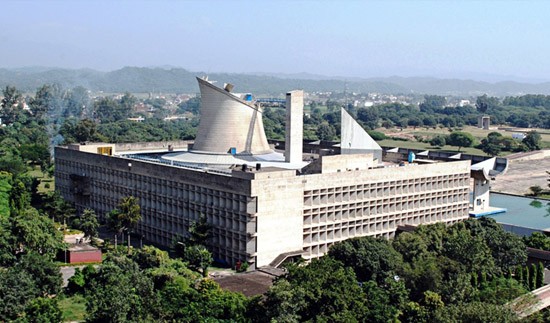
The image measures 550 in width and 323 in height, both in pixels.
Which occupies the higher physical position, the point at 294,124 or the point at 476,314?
the point at 294,124

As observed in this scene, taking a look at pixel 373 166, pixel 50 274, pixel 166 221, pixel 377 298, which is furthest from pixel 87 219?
pixel 377 298

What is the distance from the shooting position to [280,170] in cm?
4816

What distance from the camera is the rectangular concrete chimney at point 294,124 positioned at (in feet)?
177

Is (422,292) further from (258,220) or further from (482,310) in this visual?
(258,220)

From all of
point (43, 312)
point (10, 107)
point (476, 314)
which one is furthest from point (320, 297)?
point (10, 107)

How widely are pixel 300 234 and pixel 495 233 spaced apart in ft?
42.5

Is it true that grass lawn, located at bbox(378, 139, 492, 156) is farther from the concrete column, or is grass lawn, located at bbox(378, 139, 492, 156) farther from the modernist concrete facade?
the modernist concrete facade

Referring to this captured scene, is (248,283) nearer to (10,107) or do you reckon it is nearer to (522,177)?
(522,177)

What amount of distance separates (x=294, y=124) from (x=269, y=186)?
928cm

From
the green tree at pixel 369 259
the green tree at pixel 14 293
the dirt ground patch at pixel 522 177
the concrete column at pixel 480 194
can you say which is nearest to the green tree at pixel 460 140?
the dirt ground patch at pixel 522 177

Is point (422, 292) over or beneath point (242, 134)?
beneath

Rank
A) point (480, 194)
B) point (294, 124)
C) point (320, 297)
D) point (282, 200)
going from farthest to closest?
1. point (480, 194)
2. point (294, 124)
3. point (282, 200)
4. point (320, 297)

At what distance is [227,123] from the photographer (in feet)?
191

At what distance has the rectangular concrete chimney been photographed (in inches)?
2130
